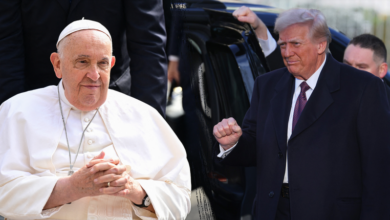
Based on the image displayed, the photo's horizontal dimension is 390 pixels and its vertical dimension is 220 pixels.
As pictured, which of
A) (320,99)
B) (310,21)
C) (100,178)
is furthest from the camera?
(310,21)

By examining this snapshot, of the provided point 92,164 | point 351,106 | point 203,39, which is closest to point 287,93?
point 351,106

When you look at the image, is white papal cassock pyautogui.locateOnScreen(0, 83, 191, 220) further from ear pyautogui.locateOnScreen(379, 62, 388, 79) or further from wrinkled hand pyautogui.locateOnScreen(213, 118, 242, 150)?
ear pyautogui.locateOnScreen(379, 62, 388, 79)

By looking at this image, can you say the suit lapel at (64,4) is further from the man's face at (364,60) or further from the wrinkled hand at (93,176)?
the man's face at (364,60)

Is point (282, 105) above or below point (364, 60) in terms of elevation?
below

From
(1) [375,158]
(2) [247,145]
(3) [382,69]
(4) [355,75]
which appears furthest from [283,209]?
(3) [382,69]

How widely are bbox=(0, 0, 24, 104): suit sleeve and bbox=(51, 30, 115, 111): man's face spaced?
1.84 feet

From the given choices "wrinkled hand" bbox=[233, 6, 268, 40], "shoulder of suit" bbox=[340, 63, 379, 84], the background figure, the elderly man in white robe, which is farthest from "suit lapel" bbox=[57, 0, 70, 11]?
"shoulder of suit" bbox=[340, 63, 379, 84]

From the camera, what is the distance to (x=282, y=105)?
2.85m

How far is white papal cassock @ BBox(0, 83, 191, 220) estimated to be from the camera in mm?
2363

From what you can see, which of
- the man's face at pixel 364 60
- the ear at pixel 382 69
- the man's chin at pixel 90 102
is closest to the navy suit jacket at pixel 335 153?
the man's chin at pixel 90 102

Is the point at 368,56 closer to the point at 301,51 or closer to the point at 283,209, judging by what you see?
the point at 301,51

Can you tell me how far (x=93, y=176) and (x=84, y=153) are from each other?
0.29 metres

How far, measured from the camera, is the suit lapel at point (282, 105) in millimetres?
2779

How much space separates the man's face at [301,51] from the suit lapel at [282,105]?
107 mm
